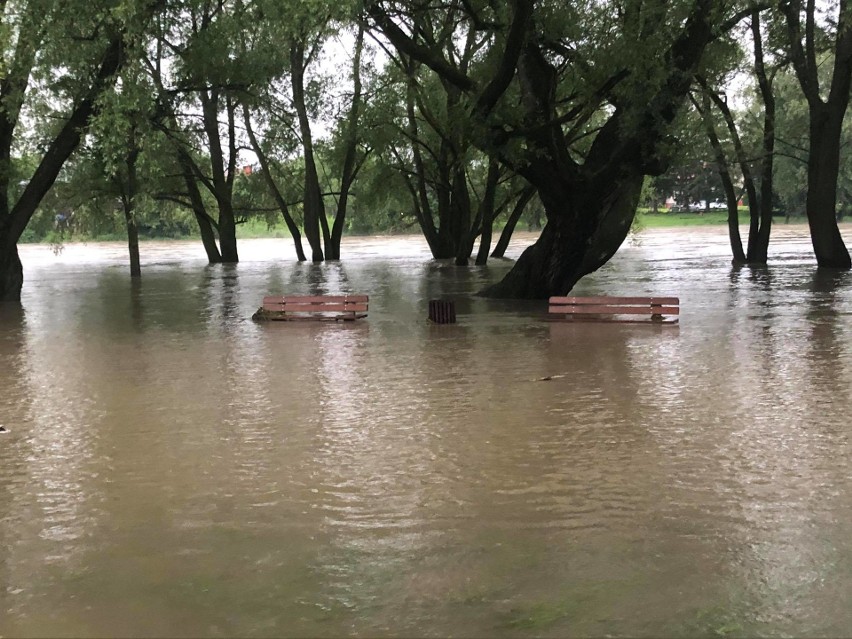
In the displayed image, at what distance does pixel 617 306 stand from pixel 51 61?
12.0 metres

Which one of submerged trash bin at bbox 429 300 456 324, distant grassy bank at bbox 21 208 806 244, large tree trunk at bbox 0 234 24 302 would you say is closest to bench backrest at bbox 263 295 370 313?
submerged trash bin at bbox 429 300 456 324

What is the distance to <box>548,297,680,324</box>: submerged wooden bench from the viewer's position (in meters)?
17.9

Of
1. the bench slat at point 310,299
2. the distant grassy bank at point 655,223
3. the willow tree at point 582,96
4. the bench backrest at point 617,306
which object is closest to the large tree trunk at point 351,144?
the willow tree at point 582,96

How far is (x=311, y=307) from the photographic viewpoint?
62.7 ft

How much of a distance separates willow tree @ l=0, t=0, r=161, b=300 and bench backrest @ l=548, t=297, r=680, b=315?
30.3 ft

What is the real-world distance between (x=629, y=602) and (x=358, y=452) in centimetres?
373

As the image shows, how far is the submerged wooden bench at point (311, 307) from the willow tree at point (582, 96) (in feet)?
14.2

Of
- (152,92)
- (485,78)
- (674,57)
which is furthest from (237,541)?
(485,78)

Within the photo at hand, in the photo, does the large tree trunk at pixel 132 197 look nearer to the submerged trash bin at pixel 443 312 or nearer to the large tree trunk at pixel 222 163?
the large tree trunk at pixel 222 163

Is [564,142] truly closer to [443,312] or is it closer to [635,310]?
[635,310]

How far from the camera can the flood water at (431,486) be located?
5.12m

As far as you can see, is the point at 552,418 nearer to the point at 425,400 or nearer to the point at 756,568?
the point at 425,400

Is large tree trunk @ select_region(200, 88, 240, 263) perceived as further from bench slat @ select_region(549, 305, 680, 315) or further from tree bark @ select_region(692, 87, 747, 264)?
bench slat @ select_region(549, 305, 680, 315)

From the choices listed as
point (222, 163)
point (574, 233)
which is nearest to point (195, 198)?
point (222, 163)
